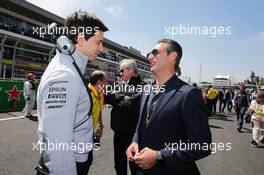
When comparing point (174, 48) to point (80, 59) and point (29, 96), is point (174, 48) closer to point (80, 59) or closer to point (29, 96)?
point (80, 59)

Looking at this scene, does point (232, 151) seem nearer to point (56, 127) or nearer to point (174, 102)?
point (174, 102)

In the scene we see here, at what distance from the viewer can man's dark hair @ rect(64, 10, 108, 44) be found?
2002 mm

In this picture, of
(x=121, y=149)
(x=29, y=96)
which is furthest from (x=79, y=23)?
(x=29, y=96)

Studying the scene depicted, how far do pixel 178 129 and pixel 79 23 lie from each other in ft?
3.65

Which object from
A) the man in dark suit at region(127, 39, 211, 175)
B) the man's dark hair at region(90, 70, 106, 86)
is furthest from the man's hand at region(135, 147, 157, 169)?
the man's dark hair at region(90, 70, 106, 86)

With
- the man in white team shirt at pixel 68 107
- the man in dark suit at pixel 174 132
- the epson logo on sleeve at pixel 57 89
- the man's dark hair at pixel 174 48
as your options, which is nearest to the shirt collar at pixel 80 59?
the man in white team shirt at pixel 68 107

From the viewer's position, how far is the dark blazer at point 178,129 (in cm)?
202

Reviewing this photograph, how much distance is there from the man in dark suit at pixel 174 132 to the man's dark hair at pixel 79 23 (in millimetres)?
774

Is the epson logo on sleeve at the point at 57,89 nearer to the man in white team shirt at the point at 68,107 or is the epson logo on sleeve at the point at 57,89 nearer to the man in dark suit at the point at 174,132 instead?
the man in white team shirt at the point at 68,107

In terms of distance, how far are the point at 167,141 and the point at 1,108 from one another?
40.7 feet

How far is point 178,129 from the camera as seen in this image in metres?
2.11

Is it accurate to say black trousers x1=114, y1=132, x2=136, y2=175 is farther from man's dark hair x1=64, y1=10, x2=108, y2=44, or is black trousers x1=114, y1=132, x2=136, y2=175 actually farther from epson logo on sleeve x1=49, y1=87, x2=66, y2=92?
epson logo on sleeve x1=49, y1=87, x2=66, y2=92

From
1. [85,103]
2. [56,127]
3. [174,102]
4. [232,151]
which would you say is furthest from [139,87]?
[232,151]

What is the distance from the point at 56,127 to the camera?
1.65 m
